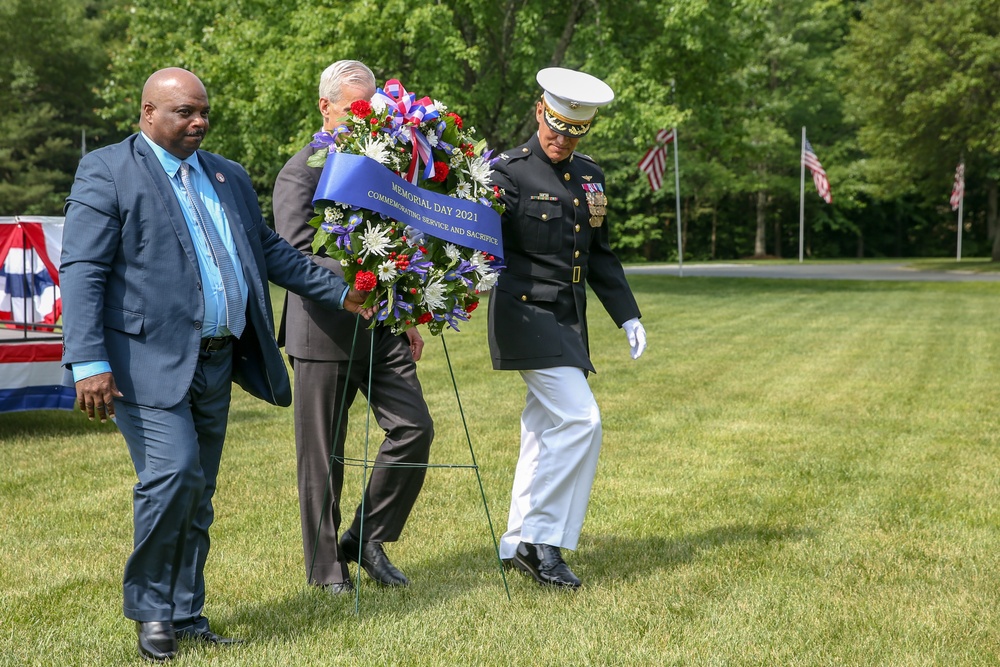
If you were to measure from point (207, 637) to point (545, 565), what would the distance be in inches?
61.6

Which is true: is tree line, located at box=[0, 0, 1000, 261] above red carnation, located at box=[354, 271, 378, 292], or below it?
above

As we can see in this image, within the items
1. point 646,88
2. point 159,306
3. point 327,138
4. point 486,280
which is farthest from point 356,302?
point 646,88

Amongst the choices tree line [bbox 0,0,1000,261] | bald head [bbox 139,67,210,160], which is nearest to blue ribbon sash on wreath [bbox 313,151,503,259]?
bald head [bbox 139,67,210,160]

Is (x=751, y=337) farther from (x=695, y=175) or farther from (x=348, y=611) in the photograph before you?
(x=695, y=175)

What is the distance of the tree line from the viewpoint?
24.0 m

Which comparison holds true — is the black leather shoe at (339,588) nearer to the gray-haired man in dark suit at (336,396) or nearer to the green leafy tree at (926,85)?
the gray-haired man in dark suit at (336,396)

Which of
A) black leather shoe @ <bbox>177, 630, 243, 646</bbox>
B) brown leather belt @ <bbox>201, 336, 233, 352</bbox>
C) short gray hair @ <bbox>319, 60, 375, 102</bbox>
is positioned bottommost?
black leather shoe @ <bbox>177, 630, 243, 646</bbox>

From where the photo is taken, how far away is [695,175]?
5050 cm

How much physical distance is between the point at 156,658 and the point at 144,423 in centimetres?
84

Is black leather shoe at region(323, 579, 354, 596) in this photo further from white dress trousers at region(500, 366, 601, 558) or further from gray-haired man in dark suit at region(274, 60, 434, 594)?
white dress trousers at region(500, 366, 601, 558)

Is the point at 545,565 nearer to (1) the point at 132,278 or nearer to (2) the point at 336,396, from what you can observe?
(2) the point at 336,396

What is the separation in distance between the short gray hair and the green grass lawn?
7.05ft

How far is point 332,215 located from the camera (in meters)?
4.35

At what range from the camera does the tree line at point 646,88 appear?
24.0 m
